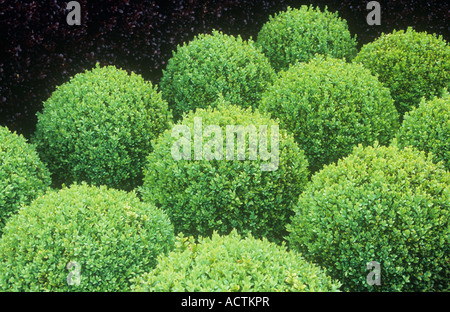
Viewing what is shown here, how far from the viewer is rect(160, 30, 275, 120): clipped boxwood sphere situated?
659cm

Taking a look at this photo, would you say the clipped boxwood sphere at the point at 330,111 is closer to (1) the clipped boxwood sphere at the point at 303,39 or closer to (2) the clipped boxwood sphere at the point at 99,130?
(1) the clipped boxwood sphere at the point at 303,39

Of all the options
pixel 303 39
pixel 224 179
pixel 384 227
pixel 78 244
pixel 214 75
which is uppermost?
pixel 303 39

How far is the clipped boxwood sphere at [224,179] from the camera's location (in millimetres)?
4656

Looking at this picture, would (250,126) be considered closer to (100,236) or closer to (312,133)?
(312,133)

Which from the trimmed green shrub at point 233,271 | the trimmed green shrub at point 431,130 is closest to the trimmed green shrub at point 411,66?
the trimmed green shrub at point 431,130

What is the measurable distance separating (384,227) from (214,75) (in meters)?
3.81

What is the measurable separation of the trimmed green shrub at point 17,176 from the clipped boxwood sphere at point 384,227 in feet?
11.1

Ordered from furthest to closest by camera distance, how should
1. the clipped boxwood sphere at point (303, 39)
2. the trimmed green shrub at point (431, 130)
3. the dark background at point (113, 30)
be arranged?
the clipped boxwood sphere at point (303, 39) < the dark background at point (113, 30) < the trimmed green shrub at point (431, 130)

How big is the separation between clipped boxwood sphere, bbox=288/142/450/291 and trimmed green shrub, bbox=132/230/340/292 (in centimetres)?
47

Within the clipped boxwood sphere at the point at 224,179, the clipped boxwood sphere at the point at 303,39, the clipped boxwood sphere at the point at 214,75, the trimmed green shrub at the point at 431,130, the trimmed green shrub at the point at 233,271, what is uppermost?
the clipped boxwood sphere at the point at 303,39

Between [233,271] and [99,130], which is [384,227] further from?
[99,130]

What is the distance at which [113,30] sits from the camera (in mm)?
7180

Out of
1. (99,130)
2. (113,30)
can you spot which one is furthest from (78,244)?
(113,30)
